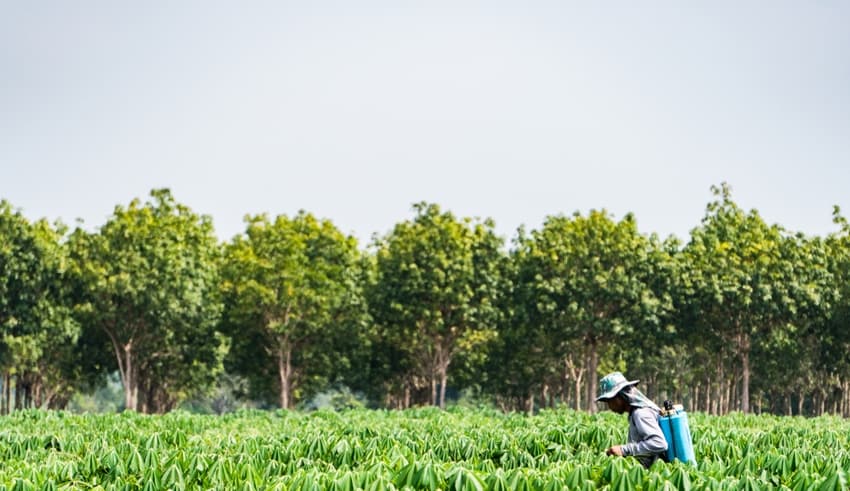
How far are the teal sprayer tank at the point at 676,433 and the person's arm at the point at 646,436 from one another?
2.9 inches

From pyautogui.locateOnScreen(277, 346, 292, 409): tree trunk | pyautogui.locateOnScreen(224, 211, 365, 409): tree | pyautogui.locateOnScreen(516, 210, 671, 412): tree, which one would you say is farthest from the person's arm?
pyautogui.locateOnScreen(277, 346, 292, 409): tree trunk

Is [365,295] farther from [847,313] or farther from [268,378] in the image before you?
[847,313]

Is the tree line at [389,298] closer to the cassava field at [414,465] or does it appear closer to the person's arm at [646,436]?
the cassava field at [414,465]

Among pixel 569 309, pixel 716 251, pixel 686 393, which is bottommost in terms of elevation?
pixel 686 393

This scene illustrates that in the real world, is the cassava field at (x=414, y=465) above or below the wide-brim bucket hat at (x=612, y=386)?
below

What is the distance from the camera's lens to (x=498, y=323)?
164ft

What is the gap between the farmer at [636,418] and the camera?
888cm

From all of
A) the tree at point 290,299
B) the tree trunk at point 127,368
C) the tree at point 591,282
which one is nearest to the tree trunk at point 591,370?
the tree at point 591,282

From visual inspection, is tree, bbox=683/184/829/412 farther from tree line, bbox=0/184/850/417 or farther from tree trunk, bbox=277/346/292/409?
tree trunk, bbox=277/346/292/409

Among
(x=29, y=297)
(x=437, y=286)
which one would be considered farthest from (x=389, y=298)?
(x=29, y=297)

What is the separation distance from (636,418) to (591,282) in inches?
1486

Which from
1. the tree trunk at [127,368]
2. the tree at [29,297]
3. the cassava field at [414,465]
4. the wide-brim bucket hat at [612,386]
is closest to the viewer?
the cassava field at [414,465]

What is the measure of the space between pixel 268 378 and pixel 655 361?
→ 26.1m

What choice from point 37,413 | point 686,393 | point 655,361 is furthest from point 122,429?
point 686,393
